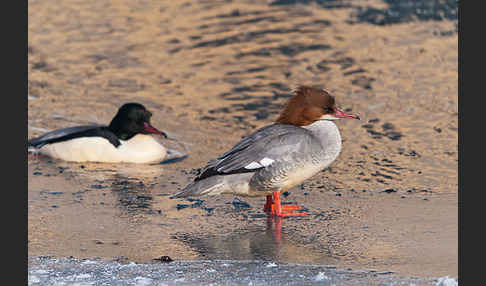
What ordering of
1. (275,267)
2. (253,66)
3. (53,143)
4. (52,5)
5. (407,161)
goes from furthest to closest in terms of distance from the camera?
(52,5)
(253,66)
(53,143)
(407,161)
(275,267)

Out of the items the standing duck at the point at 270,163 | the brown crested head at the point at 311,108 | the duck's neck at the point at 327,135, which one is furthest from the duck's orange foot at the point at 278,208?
the brown crested head at the point at 311,108

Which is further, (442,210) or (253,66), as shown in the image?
(253,66)

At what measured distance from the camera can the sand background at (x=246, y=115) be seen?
20.2 ft

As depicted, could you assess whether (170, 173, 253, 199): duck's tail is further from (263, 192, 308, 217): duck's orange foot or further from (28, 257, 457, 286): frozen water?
(28, 257, 457, 286): frozen water

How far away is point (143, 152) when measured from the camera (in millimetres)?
8648

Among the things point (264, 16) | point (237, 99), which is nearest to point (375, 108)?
point (237, 99)

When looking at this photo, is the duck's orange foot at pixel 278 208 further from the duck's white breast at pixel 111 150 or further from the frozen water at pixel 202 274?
the duck's white breast at pixel 111 150

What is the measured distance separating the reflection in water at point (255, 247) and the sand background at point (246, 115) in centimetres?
2

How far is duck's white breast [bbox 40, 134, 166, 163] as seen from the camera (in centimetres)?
867

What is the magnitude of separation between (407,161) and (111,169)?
9.86 feet

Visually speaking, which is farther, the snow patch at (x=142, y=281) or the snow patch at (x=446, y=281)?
the snow patch at (x=142, y=281)

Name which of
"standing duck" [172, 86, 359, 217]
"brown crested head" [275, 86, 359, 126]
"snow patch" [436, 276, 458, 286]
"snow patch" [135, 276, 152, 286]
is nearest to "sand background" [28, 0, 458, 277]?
"snow patch" [436, 276, 458, 286]

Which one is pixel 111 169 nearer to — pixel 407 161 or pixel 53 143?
pixel 53 143

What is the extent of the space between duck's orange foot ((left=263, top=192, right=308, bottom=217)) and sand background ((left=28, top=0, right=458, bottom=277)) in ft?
0.28
